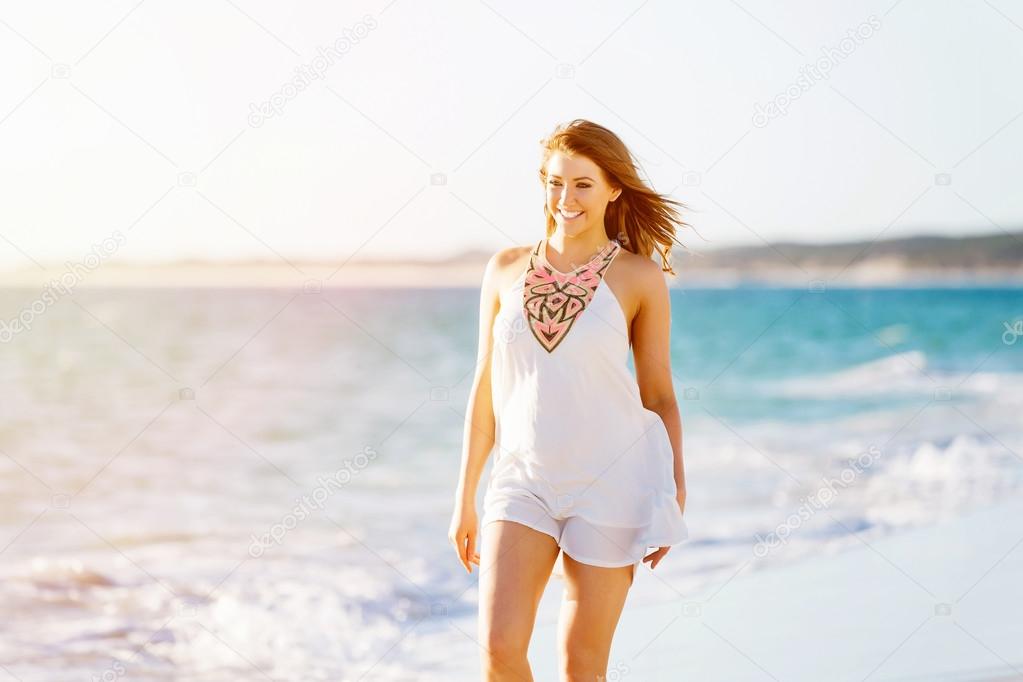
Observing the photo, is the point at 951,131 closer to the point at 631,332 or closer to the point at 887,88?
the point at 887,88

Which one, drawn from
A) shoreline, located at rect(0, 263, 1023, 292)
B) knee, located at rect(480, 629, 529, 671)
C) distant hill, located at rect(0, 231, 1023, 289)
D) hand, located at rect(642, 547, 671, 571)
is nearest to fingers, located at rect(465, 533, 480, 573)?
knee, located at rect(480, 629, 529, 671)

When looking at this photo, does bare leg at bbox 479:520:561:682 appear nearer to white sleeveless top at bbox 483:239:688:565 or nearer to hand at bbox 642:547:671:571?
white sleeveless top at bbox 483:239:688:565

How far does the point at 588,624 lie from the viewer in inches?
105

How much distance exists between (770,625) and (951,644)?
73 cm

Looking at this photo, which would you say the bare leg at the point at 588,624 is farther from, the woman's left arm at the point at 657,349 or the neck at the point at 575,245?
the neck at the point at 575,245

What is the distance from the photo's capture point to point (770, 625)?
495cm

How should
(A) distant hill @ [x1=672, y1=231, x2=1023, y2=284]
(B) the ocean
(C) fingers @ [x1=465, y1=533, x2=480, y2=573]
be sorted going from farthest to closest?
(A) distant hill @ [x1=672, y1=231, x2=1023, y2=284] < (B) the ocean < (C) fingers @ [x1=465, y1=533, x2=480, y2=573]

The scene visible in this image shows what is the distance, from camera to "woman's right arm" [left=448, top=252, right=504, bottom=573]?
2824mm

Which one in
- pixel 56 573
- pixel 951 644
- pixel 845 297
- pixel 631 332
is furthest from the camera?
pixel 845 297

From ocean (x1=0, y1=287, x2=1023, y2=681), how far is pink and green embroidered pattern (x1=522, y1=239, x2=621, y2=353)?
2.32 meters

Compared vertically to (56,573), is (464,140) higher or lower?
higher

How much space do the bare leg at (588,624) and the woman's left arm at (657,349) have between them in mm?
291

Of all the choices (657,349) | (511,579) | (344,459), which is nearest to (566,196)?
(657,349)

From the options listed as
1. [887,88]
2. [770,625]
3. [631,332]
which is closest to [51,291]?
[887,88]
